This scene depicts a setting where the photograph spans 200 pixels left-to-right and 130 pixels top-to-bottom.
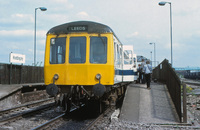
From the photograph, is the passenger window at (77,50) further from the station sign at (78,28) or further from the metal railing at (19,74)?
the metal railing at (19,74)

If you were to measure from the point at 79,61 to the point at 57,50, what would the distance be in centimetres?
101

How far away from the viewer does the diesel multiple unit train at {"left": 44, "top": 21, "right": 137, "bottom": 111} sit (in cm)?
869

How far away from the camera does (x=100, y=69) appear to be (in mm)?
8688

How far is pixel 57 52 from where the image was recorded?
9.20 metres

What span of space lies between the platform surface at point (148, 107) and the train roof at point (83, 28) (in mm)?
2968

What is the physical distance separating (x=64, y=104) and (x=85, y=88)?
136 centimetres

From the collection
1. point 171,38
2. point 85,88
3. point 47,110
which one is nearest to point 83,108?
point 47,110

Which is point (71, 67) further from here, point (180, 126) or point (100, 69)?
point (180, 126)

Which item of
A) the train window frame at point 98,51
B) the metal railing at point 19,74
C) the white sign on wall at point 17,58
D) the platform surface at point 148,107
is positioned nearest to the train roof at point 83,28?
the train window frame at point 98,51

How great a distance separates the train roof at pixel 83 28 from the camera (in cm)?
898

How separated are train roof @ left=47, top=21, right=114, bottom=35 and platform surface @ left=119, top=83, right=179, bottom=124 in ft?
9.74

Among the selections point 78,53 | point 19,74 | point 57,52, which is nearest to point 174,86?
point 78,53

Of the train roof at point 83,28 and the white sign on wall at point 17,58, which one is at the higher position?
the train roof at point 83,28

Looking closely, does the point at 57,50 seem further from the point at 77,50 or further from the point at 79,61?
the point at 79,61
